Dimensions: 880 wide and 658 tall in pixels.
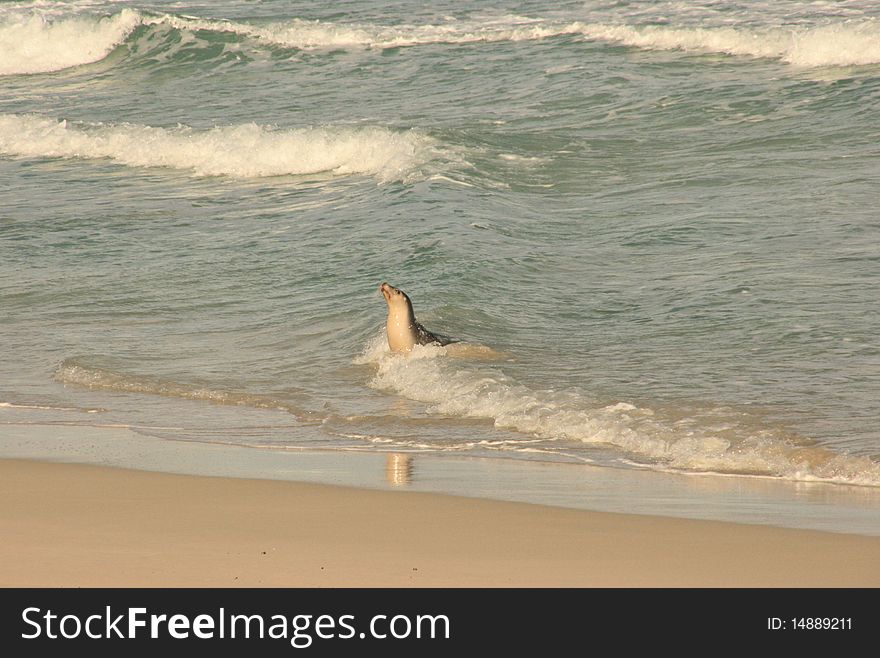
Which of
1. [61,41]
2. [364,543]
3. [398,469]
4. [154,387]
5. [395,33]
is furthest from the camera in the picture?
[61,41]

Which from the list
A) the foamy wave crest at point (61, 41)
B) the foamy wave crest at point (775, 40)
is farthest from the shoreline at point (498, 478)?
the foamy wave crest at point (61, 41)

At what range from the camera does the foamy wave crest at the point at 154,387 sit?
759cm

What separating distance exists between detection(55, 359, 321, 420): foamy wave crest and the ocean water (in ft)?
0.07

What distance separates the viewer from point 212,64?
24.1m

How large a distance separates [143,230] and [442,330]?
5.23 m

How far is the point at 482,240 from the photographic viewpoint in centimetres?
1131

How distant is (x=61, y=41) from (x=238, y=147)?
11895mm

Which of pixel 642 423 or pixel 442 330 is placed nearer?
pixel 642 423

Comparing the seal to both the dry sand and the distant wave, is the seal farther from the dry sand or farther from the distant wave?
the distant wave

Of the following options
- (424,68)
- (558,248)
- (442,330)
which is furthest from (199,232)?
(424,68)

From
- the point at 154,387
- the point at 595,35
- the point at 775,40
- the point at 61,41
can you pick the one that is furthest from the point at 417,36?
the point at 154,387

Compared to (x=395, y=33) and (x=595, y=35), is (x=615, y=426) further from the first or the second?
(x=395, y=33)
